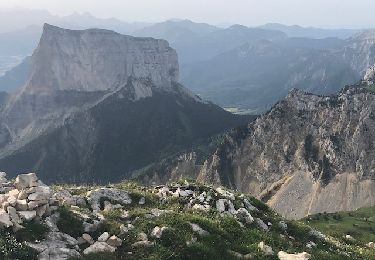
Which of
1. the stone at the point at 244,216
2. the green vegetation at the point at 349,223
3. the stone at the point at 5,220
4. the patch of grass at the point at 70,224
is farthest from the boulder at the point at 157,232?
the green vegetation at the point at 349,223

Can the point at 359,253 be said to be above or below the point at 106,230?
below

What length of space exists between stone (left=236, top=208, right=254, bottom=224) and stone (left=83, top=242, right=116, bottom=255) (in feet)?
44.8

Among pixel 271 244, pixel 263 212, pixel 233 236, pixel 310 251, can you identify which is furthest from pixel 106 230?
pixel 263 212

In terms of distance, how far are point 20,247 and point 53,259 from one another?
1996 mm

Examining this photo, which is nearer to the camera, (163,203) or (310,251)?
(310,251)

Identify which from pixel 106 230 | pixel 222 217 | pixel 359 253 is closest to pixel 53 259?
pixel 106 230

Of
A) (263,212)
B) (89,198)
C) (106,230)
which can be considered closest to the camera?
(106,230)

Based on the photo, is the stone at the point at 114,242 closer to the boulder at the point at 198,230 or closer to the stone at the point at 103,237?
the stone at the point at 103,237

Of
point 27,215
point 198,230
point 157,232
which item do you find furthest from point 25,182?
point 198,230

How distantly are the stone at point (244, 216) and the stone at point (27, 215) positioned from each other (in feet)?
54.8

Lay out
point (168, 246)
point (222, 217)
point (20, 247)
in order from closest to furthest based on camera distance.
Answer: point (20, 247)
point (168, 246)
point (222, 217)

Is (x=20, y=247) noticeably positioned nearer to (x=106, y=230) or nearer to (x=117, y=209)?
(x=106, y=230)

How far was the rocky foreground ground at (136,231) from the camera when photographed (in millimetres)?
32406

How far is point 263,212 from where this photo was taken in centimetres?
4934
